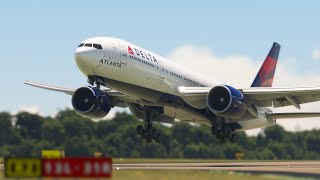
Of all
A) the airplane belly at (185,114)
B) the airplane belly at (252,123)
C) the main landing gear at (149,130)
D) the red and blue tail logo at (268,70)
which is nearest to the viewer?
the airplane belly at (185,114)

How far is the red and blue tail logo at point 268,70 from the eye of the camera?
59.9 m

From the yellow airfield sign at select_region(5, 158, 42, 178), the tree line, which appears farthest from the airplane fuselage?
the yellow airfield sign at select_region(5, 158, 42, 178)

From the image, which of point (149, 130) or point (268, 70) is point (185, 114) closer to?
point (149, 130)

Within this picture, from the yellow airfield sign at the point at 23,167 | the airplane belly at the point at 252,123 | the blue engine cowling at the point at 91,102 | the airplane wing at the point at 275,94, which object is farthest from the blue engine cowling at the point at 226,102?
the yellow airfield sign at the point at 23,167

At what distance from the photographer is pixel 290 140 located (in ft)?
248

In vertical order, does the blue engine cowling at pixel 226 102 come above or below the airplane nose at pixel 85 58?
below

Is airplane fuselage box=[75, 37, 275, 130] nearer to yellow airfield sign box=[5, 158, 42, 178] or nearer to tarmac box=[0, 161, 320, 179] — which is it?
tarmac box=[0, 161, 320, 179]

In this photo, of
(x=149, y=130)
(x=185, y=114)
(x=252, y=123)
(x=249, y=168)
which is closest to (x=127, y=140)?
(x=149, y=130)

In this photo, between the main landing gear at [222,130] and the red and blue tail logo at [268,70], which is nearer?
the main landing gear at [222,130]

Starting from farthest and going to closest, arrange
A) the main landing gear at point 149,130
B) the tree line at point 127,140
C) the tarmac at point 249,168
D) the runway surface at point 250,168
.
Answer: the tree line at point 127,140 → the main landing gear at point 149,130 → the runway surface at point 250,168 → the tarmac at point 249,168

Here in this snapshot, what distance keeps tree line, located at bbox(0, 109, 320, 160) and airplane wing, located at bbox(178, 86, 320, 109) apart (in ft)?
54.3

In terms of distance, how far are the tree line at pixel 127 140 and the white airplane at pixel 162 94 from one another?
8.40 meters

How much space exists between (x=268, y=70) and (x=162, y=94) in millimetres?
16836

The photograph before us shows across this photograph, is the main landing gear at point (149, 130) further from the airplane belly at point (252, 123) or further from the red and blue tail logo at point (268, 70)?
the red and blue tail logo at point (268, 70)
